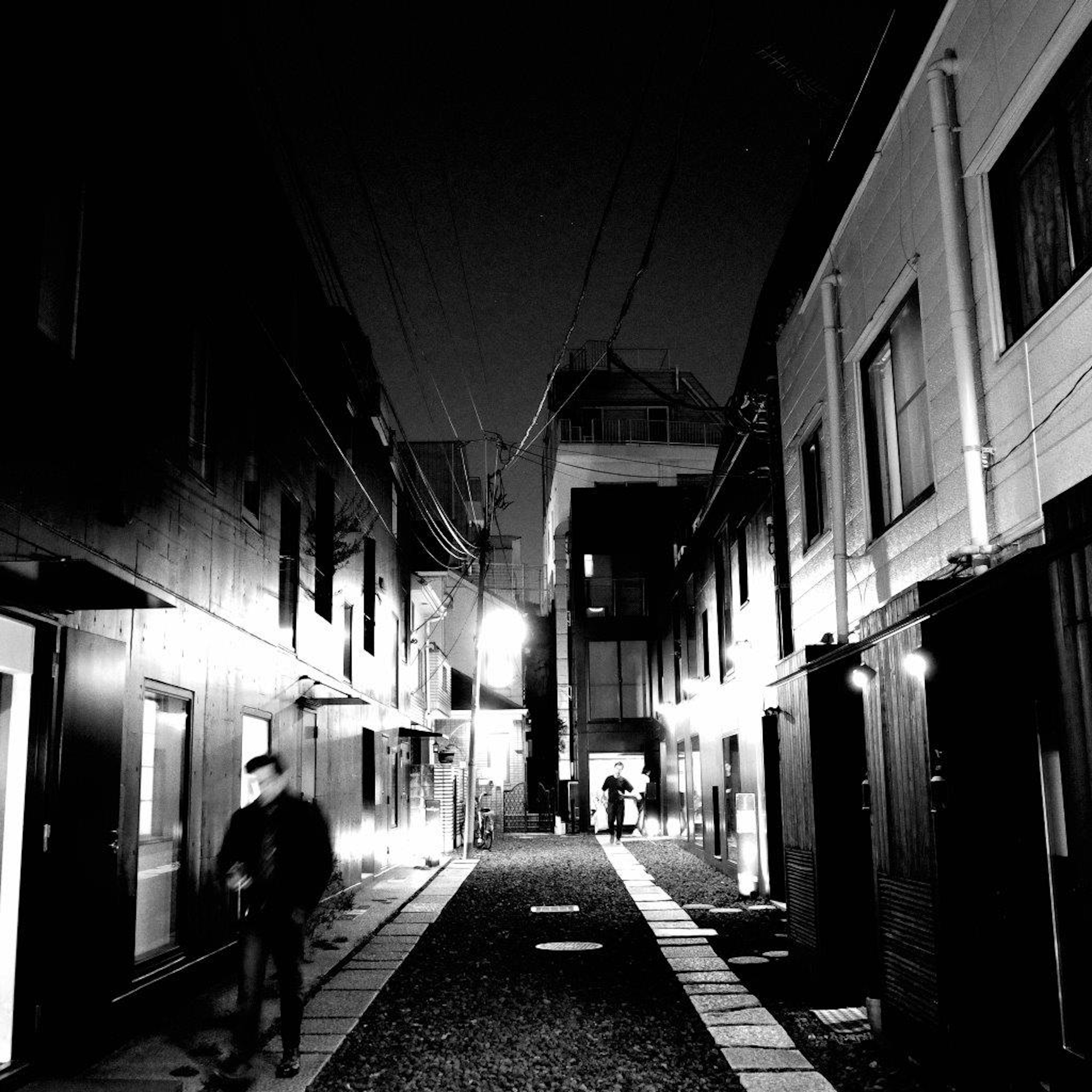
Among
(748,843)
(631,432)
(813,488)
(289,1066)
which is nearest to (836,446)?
(813,488)

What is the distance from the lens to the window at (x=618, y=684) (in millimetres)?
37312

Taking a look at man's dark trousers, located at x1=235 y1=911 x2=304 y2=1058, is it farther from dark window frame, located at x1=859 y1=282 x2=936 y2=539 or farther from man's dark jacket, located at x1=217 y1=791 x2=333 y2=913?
dark window frame, located at x1=859 y1=282 x2=936 y2=539

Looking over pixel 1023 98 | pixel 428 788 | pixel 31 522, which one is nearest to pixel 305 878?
pixel 31 522

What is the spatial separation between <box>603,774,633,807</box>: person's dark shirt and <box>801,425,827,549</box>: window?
56.2 ft

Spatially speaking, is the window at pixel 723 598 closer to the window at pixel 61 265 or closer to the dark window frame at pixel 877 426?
the dark window frame at pixel 877 426

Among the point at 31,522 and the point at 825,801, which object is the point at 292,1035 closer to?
the point at 31,522

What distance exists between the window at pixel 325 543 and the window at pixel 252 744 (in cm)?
409

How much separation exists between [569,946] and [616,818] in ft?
56.4

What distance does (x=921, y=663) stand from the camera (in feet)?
21.6

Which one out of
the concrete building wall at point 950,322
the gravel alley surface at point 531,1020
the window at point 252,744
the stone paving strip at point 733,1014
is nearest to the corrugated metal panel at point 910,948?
the stone paving strip at point 733,1014

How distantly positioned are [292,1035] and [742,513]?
12.5 meters

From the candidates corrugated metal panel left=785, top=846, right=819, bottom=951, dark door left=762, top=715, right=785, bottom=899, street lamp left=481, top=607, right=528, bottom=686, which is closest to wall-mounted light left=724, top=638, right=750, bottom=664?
dark door left=762, top=715, right=785, bottom=899

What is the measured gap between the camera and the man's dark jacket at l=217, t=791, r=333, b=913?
6543 millimetres

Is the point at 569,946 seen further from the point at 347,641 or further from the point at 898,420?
the point at 347,641
